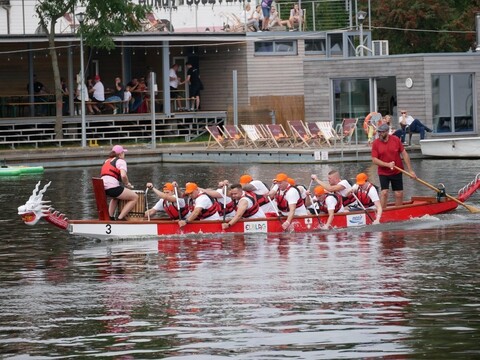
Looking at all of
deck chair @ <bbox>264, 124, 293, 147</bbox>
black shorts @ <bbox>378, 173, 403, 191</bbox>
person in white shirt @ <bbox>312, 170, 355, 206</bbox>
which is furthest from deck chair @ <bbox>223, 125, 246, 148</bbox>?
person in white shirt @ <bbox>312, 170, 355, 206</bbox>

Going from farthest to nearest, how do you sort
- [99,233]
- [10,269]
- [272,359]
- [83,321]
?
1. [99,233]
2. [10,269]
3. [83,321]
4. [272,359]

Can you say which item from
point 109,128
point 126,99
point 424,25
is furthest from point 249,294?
point 424,25

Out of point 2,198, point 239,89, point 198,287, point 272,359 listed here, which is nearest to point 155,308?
point 198,287

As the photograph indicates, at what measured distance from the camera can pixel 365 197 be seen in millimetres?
27750

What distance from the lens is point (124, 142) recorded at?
55.7 meters

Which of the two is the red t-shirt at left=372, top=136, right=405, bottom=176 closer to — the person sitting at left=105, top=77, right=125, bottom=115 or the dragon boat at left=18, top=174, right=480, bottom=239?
the dragon boat at left=18, top=174, right=480, bottom=239

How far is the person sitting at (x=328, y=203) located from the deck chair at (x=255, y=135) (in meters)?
23.4

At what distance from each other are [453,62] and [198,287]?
3237 cm

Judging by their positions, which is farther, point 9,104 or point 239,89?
point 239,89

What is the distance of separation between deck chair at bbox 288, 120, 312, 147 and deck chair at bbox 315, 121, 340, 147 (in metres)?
0.59

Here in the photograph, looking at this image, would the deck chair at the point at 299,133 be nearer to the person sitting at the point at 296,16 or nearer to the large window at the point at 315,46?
the person sitting at the point at 296,16

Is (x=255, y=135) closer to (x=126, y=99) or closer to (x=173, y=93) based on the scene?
(x=126, y=99)

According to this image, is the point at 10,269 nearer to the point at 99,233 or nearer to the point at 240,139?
the point at 99,233

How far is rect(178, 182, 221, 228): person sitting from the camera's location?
26.5 m
